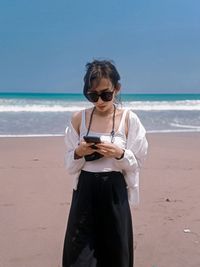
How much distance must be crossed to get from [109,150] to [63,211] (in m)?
2.98

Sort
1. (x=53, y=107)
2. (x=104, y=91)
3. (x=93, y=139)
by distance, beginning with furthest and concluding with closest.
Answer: (x=53, y=107) < (x=104, y=91) < (x=93, y=139)

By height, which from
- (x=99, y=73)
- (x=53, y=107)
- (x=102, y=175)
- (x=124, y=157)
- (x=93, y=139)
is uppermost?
(x=99, y=73)

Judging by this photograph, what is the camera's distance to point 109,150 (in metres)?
2.52

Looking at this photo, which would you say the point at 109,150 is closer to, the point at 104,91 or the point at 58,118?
the point at 104,91

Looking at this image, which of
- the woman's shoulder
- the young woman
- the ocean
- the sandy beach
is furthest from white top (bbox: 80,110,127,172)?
the sandy beach

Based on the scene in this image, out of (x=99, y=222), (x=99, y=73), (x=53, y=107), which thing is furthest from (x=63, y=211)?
(x=53, y=107)

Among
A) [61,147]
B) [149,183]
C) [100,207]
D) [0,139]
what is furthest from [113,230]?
[0,139]

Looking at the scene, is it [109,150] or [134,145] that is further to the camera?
[134,145]

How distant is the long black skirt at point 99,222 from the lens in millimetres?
2654

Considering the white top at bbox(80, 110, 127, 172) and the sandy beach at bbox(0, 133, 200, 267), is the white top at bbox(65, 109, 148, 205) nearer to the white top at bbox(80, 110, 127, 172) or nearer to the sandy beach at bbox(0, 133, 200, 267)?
the white top at bbox(80, 110, 127, 172)

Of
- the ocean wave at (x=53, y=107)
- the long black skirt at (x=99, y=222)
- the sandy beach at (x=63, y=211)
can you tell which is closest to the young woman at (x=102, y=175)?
the long black skirt at (x=99, y=222)

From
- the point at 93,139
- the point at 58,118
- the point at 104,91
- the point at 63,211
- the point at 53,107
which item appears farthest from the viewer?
the point at 53,107

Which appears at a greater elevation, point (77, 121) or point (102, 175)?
point (77, 121)

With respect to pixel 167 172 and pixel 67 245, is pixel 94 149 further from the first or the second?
pixel 167 172
